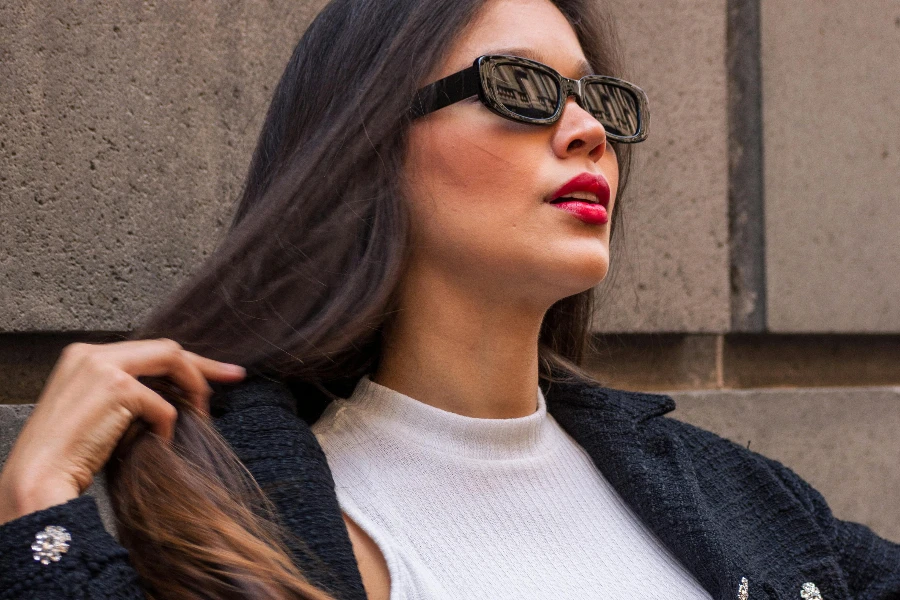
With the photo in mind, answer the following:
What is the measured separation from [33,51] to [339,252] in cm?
82

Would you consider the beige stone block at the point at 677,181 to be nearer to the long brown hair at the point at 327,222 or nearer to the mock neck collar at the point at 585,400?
the mock neck collar at the point at 585,400

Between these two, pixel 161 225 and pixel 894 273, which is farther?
pixel 894 273

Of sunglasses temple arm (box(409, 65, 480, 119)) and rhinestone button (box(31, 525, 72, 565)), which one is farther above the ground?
sunglasses temple arm (box(409, 65, 480, 119))

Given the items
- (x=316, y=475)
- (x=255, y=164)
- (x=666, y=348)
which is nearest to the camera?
(x=316, y=475)

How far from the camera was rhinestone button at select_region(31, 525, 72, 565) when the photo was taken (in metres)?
1.32

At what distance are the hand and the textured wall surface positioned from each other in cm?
233

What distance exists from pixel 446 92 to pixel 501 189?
22cm

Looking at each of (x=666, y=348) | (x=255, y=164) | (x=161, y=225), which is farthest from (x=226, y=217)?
(x=666, y=348)

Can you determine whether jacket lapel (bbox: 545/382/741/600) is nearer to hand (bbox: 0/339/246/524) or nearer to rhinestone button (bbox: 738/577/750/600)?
rhinestone button (bbox: 738/577/750/600)

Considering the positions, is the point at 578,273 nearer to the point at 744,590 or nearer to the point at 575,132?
the point at 575,132

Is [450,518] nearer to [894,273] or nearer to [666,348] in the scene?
[666,348]

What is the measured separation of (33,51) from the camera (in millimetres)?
2121

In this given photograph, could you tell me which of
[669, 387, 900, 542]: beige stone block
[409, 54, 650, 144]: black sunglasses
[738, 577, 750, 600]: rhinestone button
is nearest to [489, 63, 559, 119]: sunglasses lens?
[409, 54, 650, 144]: black sunglasses

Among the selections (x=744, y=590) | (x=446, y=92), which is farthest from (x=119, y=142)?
(x=744, y=590)
